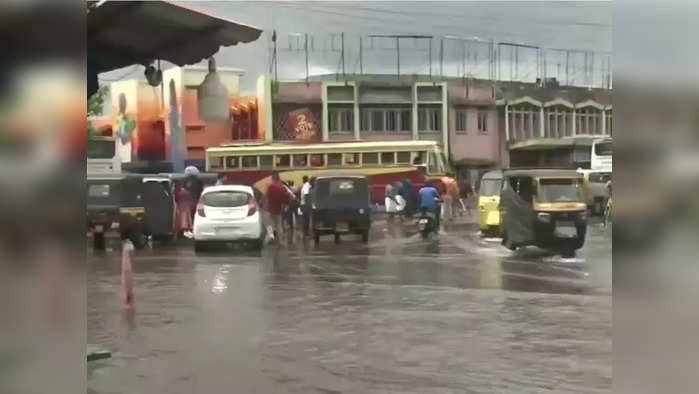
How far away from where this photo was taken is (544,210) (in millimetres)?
4332

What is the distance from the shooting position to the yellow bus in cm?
417

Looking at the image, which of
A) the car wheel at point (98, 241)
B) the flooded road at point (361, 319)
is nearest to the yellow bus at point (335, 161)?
Result: the flooded road at point (361, 319)

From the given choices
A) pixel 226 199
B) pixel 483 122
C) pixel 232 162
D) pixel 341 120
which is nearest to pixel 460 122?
pixel 483 122

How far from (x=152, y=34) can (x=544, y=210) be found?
7.46 ft

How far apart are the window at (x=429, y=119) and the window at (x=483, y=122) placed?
0.67 ft

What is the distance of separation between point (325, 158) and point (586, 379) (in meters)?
1.74

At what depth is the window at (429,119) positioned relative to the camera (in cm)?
416

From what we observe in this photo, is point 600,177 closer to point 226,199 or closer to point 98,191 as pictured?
point 226,199

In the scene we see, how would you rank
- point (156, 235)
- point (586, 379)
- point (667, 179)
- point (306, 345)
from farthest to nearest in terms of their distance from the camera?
point (156, 235) < point (306, 345) < point (586, 379) < point (667, 179)

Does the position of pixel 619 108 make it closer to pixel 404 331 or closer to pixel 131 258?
pixel 404 331

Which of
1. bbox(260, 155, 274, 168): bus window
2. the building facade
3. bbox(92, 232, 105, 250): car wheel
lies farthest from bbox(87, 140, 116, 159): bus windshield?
the building facade

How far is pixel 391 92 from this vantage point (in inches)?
163

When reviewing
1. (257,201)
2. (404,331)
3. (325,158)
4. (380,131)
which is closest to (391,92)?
(380,131)

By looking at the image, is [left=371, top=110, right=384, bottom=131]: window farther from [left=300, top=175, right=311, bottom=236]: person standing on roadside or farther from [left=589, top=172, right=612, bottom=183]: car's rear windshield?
[left=589, top=172, right=612, bottom=183]: car's rear windshield
